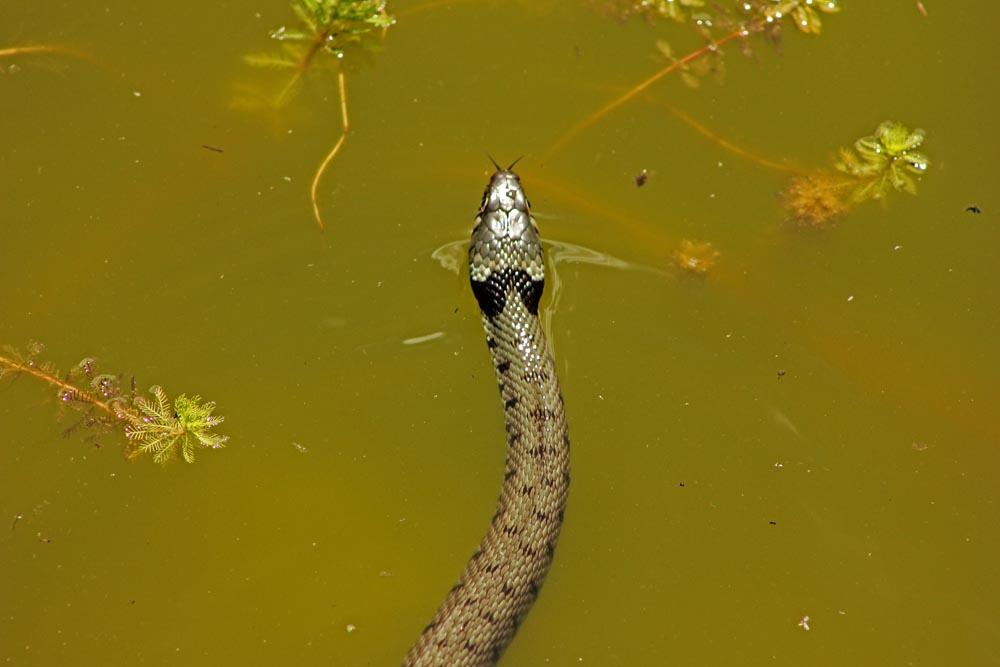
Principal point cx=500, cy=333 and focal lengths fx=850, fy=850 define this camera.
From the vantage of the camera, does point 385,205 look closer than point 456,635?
No

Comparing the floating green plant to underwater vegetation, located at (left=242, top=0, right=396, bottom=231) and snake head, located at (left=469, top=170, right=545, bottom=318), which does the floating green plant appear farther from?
snake head, located at (left=469, top=170, right=545, bottom=318)

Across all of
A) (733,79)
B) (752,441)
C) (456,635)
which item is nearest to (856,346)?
(752,441)

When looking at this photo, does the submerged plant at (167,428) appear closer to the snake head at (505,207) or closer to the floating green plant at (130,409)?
the floating green plant at (130,409)

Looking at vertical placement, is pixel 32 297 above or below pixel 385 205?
below

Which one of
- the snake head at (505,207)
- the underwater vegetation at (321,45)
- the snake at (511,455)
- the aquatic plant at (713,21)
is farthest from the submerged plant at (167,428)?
the aquatic plant at (713,21)

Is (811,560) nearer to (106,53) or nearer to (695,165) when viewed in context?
(695,165)

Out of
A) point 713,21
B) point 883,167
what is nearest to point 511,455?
point 883,167
